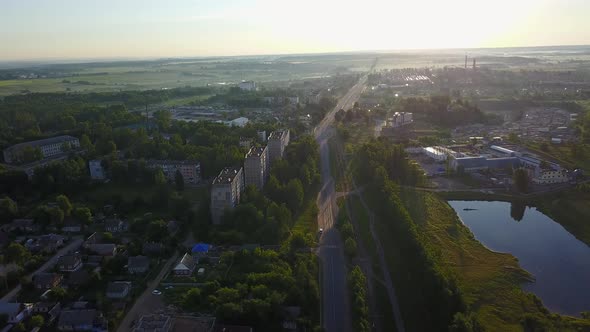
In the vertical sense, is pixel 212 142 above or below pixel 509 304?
above

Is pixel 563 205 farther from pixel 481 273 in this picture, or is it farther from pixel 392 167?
pixel 481 273

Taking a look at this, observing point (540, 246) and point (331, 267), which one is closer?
point (331, 267)

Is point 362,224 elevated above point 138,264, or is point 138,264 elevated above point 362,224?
point 138,264

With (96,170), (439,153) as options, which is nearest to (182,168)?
(96,170)

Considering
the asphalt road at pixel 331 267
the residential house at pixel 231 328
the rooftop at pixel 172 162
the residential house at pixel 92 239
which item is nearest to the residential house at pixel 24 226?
the residential house at pixel 92 239

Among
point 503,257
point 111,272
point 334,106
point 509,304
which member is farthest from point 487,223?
point 334,106

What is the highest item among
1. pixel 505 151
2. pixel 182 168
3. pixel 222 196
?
pixel 222 196

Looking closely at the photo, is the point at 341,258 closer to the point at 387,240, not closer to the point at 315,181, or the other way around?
the point at 387,240
